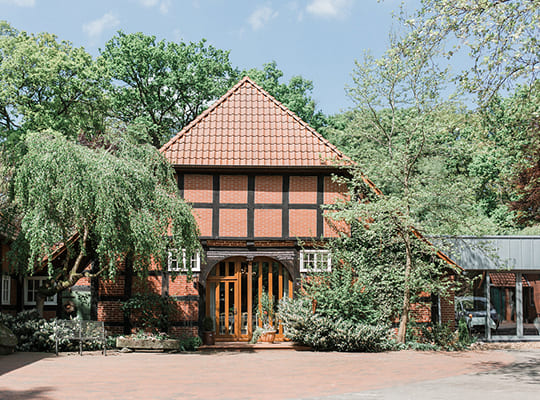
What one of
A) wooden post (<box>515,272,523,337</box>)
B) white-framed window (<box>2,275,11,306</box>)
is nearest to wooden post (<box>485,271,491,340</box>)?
wooden post (<box>515,272,523,337</box>)

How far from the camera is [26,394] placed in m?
8.80

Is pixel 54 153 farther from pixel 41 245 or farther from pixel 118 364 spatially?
pixel 118 364

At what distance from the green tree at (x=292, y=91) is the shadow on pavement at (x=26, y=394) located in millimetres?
22339

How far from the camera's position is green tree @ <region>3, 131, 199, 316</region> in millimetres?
13336

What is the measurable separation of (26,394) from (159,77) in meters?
21.3

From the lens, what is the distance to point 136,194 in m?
14.2

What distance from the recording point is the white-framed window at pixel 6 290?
60.7 feet

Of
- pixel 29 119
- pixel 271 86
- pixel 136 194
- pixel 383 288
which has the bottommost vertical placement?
pixel 383 288

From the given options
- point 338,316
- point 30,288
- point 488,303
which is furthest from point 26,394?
point 488,303

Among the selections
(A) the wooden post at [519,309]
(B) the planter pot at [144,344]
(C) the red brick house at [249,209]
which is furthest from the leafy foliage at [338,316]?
(A) the wooden post at [519,309]

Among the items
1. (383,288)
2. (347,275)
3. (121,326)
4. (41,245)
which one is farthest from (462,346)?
(41,245)

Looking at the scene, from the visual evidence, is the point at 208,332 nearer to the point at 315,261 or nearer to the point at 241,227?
the point at 241,227

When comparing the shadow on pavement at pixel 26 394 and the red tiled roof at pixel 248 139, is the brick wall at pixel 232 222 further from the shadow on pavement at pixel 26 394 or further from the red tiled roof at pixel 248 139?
the shadow on pavement at pixel 26 394

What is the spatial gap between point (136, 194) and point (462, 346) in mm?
9767
